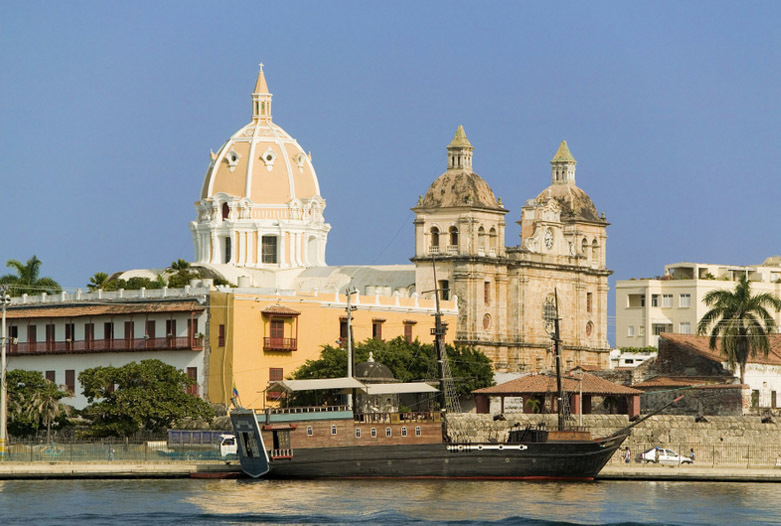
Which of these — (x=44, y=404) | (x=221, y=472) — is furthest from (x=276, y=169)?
(x=221, y=472)

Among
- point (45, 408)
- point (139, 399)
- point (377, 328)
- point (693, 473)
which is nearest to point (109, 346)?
point (45, 408)

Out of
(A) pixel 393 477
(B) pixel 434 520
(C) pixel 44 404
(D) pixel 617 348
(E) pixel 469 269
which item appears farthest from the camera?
(D) pixel 617 348

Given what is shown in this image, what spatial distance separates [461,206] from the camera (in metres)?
104

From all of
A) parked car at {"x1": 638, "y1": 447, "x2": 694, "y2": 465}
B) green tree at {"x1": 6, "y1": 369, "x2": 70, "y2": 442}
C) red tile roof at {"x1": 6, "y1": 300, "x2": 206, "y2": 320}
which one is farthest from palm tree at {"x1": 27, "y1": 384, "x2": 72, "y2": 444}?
parked car at {"x1": 638, "y1": 447, "x2": 694, "y2": 465}

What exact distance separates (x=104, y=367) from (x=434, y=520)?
3437 centimetres

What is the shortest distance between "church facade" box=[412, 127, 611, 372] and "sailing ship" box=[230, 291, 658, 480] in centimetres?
2564

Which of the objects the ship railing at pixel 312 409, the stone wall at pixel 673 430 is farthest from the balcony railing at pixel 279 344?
the ship railing at pixel 312 409

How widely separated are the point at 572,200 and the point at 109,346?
3307 centimetres

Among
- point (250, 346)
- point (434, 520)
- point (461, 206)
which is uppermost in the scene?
point (461, 206)

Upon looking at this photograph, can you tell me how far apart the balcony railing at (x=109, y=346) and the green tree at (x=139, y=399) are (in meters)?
4.66

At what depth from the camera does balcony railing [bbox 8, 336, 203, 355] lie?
3595 inches

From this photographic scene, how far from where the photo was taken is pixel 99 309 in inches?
3713

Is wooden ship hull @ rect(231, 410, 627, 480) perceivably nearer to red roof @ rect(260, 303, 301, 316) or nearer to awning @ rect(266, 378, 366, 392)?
awning @ rect(266, 378, 366, 392)

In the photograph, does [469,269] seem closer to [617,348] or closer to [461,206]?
[461,206]
